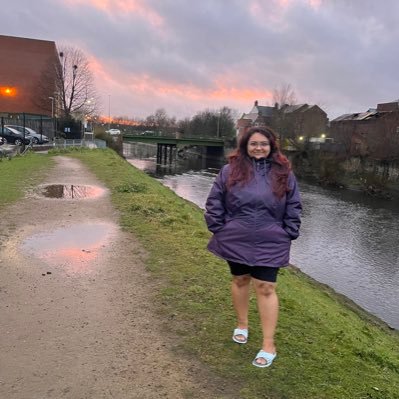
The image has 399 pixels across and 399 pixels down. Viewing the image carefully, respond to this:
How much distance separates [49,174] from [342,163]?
3893 cm

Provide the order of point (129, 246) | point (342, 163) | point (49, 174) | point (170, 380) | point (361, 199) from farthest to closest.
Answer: point (342, 163)
point (361, 199)
point (49, 174)
point (129, 246)
point (170, 380)

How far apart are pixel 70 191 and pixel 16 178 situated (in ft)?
11.2

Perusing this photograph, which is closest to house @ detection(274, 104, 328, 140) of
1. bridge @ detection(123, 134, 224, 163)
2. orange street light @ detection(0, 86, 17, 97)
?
bridge @ detection(123, 134, 224, 163)

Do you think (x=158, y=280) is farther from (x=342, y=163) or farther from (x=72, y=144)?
(x=342, y=163)

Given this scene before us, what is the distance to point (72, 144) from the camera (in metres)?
40.1

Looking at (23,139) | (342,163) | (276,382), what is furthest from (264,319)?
(342,163)

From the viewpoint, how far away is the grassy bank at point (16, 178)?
12.7 m

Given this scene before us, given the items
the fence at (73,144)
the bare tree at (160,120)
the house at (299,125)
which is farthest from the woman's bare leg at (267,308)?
the bare tree at (160,120)

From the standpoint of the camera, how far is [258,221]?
3838 mm

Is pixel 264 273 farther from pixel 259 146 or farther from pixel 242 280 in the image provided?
pixel 259 146

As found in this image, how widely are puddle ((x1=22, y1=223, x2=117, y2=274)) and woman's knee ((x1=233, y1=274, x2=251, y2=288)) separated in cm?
299

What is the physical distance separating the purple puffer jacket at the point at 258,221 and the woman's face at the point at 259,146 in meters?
0.06

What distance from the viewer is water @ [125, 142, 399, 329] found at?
504 inches

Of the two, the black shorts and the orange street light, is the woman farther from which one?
the orange street light
